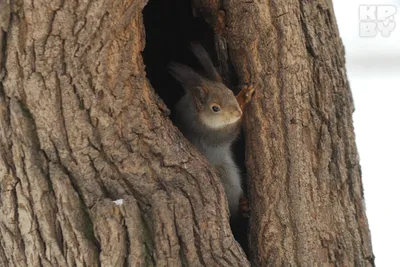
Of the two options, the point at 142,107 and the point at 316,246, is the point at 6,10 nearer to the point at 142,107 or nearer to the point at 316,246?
the point at 142,107

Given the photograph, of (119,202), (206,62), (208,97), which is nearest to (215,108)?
(208,97)

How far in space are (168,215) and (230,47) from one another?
609mm

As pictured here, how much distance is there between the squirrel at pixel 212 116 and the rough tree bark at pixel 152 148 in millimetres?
97

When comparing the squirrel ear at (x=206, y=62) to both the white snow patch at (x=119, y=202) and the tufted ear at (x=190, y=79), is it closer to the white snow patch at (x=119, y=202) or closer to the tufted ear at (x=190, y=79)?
the tufted ear at (x=190, y=79)

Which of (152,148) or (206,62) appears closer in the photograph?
(152,148)

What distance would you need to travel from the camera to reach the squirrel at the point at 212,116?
218cm

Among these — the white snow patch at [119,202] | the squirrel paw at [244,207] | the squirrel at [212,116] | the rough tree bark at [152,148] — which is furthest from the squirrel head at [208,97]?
the white snow patch at [119,202]

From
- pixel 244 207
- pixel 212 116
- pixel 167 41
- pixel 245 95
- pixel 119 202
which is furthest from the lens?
pixel 167 41

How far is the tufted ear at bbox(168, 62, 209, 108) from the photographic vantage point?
228cm

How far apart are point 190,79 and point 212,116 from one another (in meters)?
0.17

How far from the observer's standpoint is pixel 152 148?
1826 mm

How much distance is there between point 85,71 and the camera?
168 centimetres

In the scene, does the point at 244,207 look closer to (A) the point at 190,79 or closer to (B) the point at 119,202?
(A) the point at 190,79

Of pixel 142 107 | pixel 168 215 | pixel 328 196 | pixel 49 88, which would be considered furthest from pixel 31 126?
pixel 328 196
